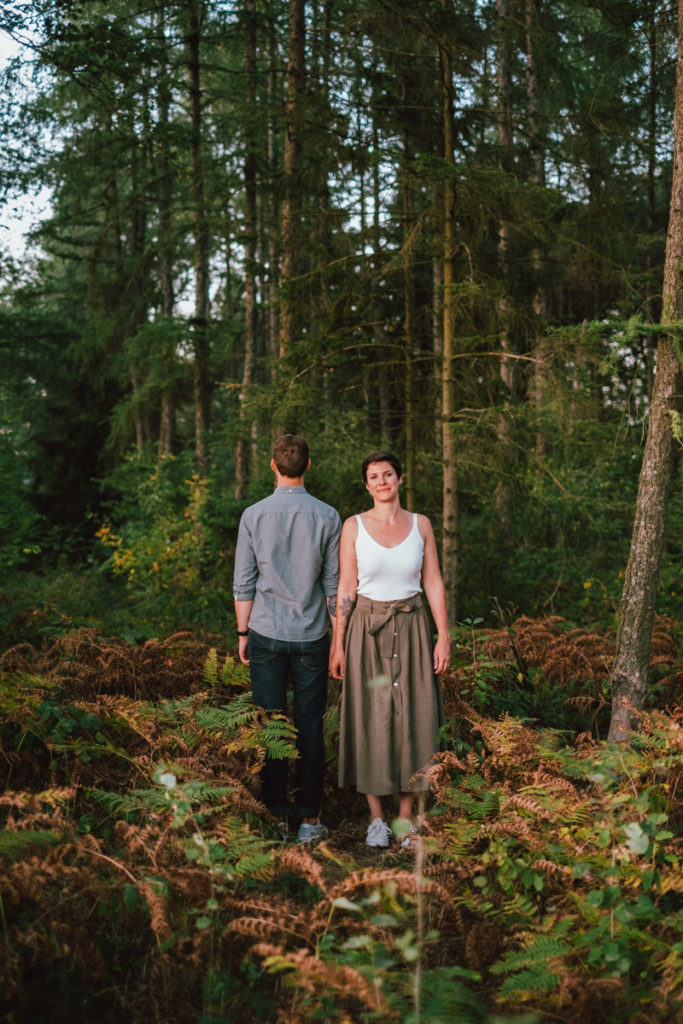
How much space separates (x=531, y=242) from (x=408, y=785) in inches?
349

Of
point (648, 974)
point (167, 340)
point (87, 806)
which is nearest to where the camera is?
point (648, 974)

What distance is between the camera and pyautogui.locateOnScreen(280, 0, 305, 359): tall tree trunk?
33.6ft

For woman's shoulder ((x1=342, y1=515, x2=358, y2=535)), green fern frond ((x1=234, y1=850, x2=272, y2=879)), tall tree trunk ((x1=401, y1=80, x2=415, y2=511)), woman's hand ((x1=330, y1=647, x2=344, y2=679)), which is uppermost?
tall tree trunk ((x1=401, y1=80, x2=415, y2=511))

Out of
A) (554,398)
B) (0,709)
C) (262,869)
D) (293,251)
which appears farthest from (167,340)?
(262,869)

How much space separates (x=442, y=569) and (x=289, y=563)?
5.12m

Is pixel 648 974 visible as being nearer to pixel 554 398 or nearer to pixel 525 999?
pixel 525 999

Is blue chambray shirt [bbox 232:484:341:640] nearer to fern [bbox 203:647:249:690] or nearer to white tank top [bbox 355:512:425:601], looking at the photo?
white tank top [bbox 355:512:425:601]

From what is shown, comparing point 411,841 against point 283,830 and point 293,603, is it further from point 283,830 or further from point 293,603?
point 293,603

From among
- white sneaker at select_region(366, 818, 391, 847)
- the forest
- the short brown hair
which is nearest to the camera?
the forest

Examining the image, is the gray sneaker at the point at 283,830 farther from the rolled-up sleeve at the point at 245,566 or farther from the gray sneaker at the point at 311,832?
the rolled-up sleeve at the point at 245,566

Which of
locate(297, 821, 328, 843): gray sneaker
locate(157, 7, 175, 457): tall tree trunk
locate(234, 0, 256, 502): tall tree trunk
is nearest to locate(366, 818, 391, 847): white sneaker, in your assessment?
locate(297, 821, 328, 843): gray sneaker

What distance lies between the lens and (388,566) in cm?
479

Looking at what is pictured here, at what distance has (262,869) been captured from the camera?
3.46 metres

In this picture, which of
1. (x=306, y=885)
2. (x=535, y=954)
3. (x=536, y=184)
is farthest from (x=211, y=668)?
(x=536, y=184)
